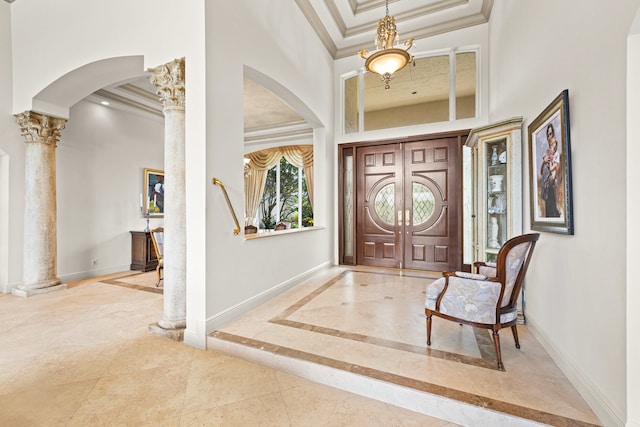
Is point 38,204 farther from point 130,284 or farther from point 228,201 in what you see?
point 228,201

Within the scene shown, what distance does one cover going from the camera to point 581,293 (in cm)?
186

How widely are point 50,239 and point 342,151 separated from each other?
523cm

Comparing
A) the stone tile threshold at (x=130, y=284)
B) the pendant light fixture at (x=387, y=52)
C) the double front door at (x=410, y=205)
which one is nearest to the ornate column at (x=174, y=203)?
the stone tile threshold at (x=130, y=284)

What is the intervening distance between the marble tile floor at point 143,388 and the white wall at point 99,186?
2365 mm

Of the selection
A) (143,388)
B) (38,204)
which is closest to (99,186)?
(38,204)

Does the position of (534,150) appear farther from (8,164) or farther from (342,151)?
(8,164)

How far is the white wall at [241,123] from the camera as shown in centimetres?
270

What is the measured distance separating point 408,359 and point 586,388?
106 centimetres

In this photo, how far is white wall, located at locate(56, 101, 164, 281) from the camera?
16.3 feet

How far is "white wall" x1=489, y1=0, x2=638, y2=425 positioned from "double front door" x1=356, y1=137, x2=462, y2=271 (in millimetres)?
2451

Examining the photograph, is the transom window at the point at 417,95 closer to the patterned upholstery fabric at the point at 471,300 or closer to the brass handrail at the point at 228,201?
the brass handrail at the point at 228,201

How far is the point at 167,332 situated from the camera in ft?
9.04

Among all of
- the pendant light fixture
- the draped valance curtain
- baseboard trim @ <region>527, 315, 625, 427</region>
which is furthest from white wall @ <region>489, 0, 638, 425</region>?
the draped valance curtain

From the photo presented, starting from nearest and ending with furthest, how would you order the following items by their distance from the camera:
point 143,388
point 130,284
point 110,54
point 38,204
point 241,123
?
1. point 143,388
2. point 241,123
3. point 110,54
4. point 38,204
5. point 130,284
